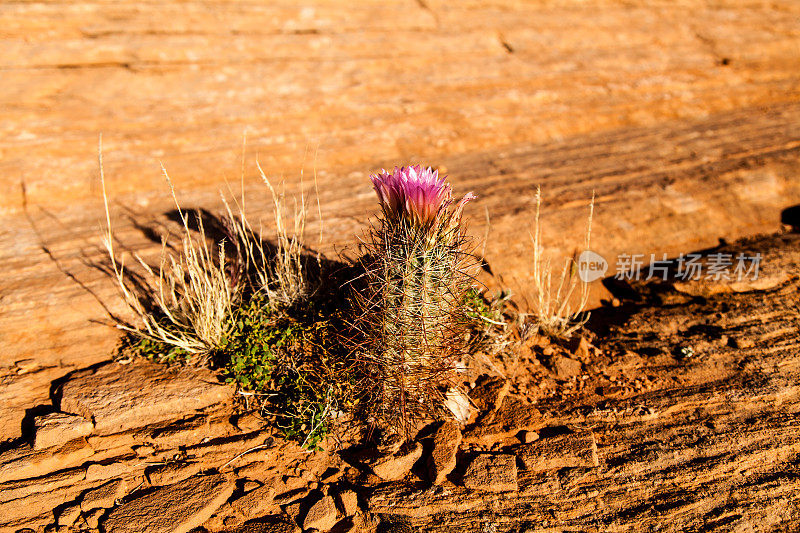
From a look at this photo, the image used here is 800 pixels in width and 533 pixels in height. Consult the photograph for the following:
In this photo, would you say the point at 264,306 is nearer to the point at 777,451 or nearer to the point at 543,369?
the point at 543,369

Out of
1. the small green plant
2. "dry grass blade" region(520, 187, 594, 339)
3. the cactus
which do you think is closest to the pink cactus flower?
the cactus

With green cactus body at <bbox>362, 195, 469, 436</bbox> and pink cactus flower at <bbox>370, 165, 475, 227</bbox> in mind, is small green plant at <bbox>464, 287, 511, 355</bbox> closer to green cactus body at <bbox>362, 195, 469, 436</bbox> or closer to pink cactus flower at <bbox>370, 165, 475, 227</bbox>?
green cactus body at <bbox>362, 195, 469, 436</bbox>

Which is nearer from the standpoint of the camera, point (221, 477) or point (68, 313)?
point (221, 477)

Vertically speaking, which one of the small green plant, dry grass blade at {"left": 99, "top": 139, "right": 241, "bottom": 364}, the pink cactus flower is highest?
the pink cactus flower

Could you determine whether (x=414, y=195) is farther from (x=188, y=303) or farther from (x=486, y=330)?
(x=188, y=303)

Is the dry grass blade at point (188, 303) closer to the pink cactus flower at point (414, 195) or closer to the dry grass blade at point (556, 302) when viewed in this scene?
the pink cactus flower at point (414, 195)

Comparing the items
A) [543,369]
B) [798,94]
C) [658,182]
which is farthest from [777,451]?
[798,94]

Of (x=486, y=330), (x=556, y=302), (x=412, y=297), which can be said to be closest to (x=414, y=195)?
(x=412, y=297)

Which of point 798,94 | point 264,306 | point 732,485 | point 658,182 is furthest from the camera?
point 798,94
